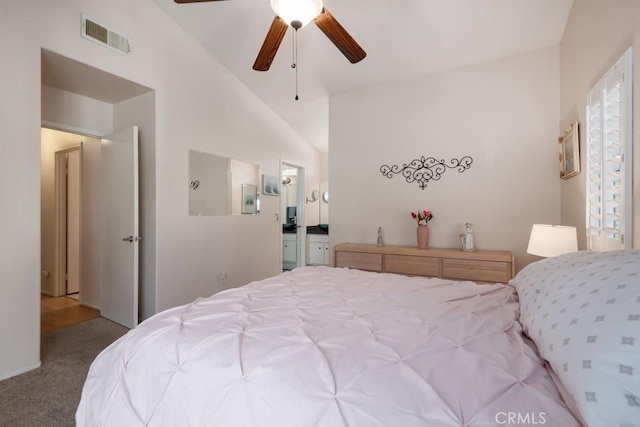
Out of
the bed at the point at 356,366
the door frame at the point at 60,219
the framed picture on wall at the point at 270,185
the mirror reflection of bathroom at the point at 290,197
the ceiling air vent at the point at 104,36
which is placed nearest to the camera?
the bed at the point at 356,366

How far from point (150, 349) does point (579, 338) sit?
46.9 inches

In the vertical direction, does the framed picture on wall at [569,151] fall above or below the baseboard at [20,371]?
above

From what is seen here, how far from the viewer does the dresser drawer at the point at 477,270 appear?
2543 mm

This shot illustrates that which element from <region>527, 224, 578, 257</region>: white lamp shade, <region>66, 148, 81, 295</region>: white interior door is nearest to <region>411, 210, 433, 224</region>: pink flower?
<region>527, 224, 578, 257</region>: white lamp shade

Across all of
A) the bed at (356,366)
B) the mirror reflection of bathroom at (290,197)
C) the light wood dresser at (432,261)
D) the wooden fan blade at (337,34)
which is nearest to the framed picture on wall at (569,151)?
the light wood dresser at (432,261)

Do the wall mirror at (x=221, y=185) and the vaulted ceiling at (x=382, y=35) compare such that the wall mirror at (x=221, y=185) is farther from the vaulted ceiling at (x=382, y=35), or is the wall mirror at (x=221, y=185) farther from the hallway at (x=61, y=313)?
the hallway at (x=61, y=313)

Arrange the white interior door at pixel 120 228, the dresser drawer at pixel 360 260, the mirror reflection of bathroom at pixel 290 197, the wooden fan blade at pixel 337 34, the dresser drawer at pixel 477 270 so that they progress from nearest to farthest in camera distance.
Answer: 1. the wooden fan blade at pixel 337 34
2. the dresser drawer at pixel 477 270
3. the white interior door at pixel 120 228
4. the dresser drawer at pixel 360 260
5. the mirror reflection of bathroom at pixel 290 197

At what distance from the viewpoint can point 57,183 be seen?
374 cm

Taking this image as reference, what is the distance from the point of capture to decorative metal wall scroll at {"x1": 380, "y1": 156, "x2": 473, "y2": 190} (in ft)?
9.90

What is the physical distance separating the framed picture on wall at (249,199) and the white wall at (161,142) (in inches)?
5.8

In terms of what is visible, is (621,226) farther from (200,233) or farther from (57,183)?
(57,183)

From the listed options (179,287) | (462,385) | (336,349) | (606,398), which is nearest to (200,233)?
(179,287)

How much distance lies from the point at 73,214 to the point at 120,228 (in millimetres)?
1634

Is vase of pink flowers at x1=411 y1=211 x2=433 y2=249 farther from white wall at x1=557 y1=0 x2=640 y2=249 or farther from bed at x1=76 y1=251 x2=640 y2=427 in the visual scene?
bed at x1=76 y1=251 x2=640 y2=427
